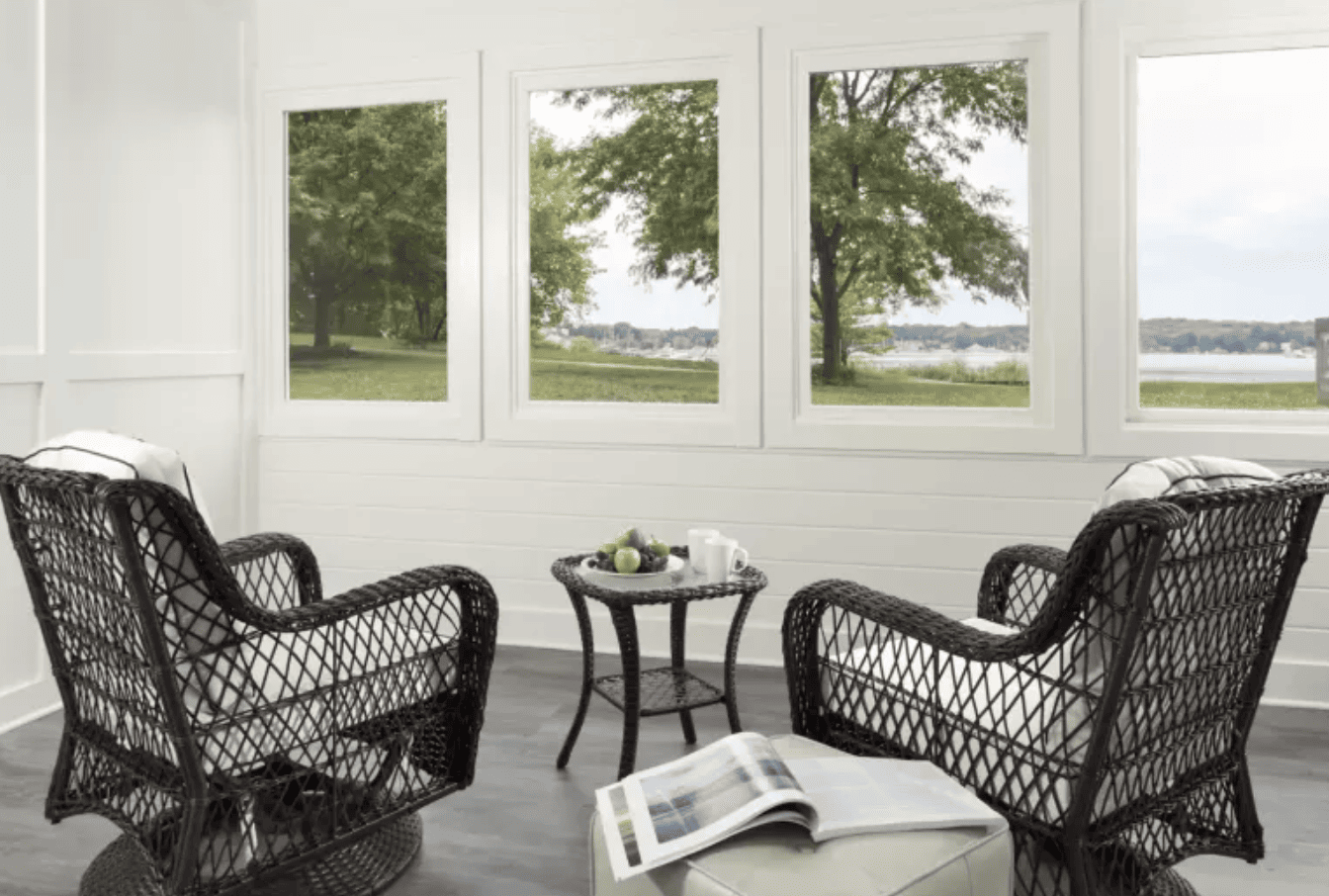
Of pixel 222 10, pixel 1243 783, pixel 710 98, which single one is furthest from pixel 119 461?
pixel 222 10

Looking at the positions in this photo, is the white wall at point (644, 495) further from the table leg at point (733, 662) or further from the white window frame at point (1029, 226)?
the table leg at point (733, 662)

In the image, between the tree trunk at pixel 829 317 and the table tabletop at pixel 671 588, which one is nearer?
the table tabletop at pixel 671 588

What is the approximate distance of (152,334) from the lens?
3.91 m

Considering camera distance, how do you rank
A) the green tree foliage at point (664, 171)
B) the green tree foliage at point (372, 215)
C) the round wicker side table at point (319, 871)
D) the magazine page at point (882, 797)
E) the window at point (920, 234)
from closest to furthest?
the magazine page at point (882, 797) → the round wicker side table at point (319, 871) → the window at point (920, 234) → the green tree foliage at point (664, 171) → the green tree foliage at point (372, 215)

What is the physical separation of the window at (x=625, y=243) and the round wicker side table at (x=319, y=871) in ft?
7.18

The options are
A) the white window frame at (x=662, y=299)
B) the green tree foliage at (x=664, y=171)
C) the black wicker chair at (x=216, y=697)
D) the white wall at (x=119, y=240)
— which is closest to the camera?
the black wicker chair at (x=216, y=697)

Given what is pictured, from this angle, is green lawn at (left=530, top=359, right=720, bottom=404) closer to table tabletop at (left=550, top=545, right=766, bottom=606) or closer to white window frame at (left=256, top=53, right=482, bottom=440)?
white window frame at (left=256, top=53, right=482, bottom=440)

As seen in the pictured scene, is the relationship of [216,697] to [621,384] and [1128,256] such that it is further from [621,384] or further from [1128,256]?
[1128,256]

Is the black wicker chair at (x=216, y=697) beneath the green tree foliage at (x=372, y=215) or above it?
beneath

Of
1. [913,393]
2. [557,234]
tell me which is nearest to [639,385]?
[557,234]

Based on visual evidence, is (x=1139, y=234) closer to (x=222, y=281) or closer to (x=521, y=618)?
(x=521, y=618)

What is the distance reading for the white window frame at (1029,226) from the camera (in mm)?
3684

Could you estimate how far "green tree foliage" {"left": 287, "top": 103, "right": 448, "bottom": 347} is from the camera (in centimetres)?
443

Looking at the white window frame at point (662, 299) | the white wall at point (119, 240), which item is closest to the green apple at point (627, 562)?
the white window frame at point (662, 299)
